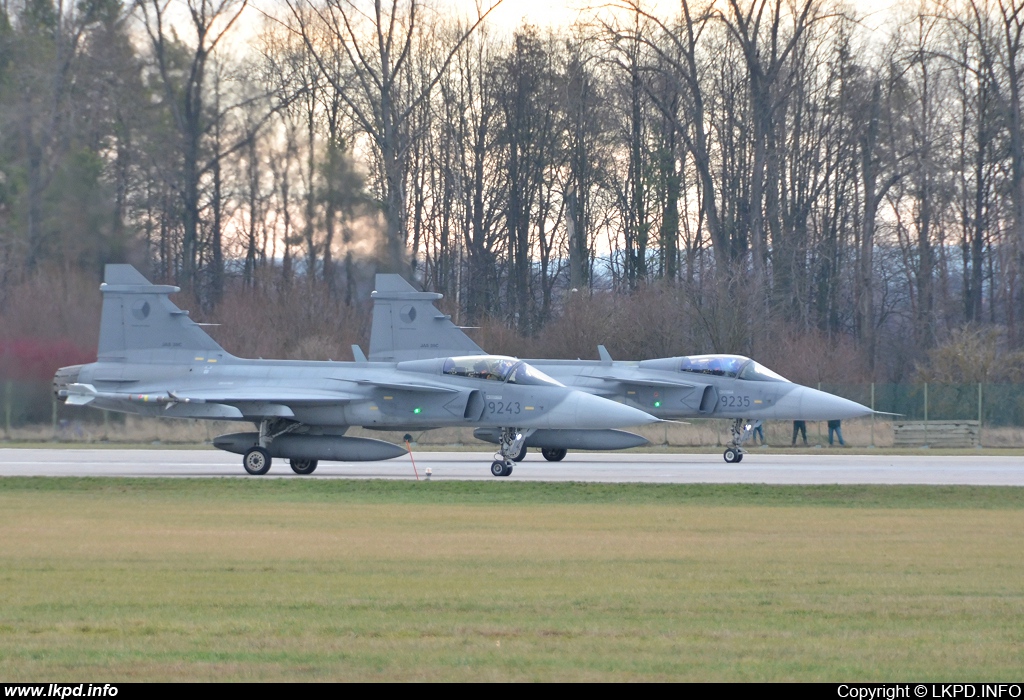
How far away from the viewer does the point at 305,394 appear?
71.9 ft

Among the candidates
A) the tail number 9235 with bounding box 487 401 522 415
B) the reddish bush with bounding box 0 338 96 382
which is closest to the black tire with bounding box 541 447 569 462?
the tail number 9235 with bounding box 487 401 522 415

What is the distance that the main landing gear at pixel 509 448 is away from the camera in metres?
21.0

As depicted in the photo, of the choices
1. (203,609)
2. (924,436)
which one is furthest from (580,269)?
(203,609)

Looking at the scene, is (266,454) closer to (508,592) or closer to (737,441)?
(737,441)

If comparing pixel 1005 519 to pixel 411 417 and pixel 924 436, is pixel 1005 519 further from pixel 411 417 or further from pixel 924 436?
pixel 924 436

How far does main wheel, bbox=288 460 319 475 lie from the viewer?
859 inches

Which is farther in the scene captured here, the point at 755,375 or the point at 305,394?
the point at 755,375

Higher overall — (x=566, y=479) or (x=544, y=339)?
(x=544, y=339)

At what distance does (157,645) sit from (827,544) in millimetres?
6900

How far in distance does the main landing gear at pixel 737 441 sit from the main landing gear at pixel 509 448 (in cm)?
525

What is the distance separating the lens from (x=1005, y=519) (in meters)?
14.0

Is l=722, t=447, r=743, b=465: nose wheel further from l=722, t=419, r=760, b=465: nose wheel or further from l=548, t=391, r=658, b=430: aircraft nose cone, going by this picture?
l=548, t=391, r=658, b=430: aircraft nose cone

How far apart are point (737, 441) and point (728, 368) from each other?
162 centimetres

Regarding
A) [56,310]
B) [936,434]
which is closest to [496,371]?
[56,310]
